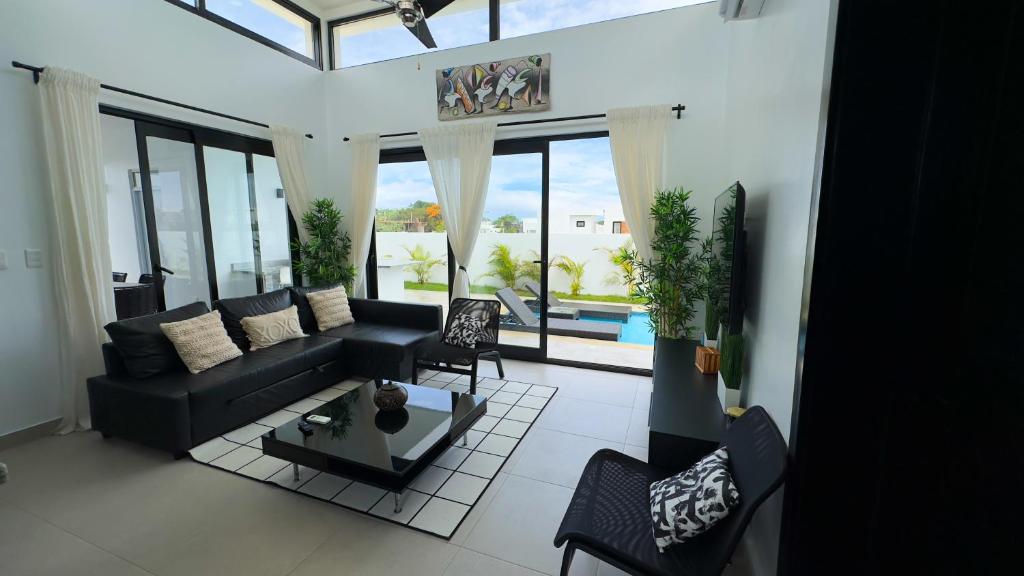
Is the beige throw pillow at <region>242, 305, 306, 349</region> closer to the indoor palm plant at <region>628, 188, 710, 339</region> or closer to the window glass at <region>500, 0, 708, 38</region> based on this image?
the indoor palm plant at <region>628, 188, 710, 339</region>

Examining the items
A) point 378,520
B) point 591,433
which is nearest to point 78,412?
point 378,520

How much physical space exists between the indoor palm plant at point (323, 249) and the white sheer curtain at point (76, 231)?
1.91 meters

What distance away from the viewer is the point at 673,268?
3574 mm

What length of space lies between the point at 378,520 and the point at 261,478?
0.81 metres

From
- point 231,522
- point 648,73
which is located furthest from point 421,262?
point 231,522

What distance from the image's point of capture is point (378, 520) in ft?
6.65

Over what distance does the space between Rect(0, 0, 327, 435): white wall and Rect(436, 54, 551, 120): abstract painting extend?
2148 mm

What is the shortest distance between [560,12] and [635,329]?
3.97 metres

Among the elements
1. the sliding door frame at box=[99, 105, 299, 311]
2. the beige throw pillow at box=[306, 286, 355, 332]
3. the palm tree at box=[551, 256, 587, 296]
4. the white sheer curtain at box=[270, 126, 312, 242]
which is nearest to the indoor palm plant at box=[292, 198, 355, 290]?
the white sheer curtain at box=[270, 126, 312, 242]

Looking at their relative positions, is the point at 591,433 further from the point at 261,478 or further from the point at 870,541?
the point at 261,478

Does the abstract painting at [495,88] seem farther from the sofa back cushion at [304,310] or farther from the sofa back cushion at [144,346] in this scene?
the sofa back cushion at [144,346]

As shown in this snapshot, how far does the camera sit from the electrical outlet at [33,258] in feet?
9.11

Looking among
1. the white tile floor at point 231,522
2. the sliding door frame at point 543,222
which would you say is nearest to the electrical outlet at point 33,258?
the white tile floor at point 231,522

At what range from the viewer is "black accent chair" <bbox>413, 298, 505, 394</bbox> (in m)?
3.52
